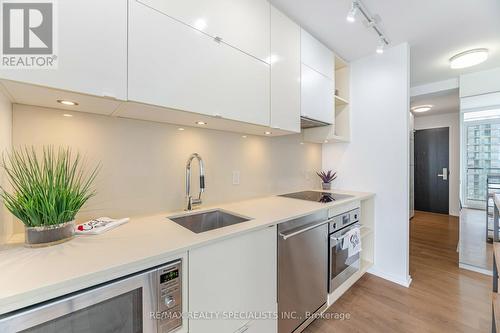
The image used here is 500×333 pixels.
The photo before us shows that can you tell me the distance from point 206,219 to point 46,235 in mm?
870

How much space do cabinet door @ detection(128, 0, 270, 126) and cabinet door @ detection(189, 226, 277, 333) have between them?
77 cm

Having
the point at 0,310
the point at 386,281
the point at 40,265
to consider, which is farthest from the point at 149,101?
the point at 386,281

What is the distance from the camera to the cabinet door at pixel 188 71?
3.30ft

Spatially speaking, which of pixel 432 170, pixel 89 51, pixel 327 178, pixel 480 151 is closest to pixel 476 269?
pixel 480 151

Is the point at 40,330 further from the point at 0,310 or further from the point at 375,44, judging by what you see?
the point at 375,44

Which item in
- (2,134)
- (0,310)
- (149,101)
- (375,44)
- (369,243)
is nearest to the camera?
(0,310)

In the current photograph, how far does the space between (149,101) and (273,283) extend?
1238 mm

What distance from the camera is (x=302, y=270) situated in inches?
58.0

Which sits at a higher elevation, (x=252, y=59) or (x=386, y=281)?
(x=252, y=59)

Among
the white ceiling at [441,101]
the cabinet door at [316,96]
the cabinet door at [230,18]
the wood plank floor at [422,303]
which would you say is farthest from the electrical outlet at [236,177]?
the white ceiling at [441,101]

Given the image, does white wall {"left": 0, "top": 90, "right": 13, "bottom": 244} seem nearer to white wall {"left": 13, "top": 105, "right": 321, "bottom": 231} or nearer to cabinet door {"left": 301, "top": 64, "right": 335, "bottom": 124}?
white wall {"left": 13, "top": 105, "right": 321, "bottom": 231}

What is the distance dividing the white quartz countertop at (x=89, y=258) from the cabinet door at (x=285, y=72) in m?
0.88

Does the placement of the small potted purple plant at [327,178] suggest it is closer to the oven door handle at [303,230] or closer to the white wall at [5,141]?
the oven door handle at [303,230]

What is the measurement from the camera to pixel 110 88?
3.04ft
